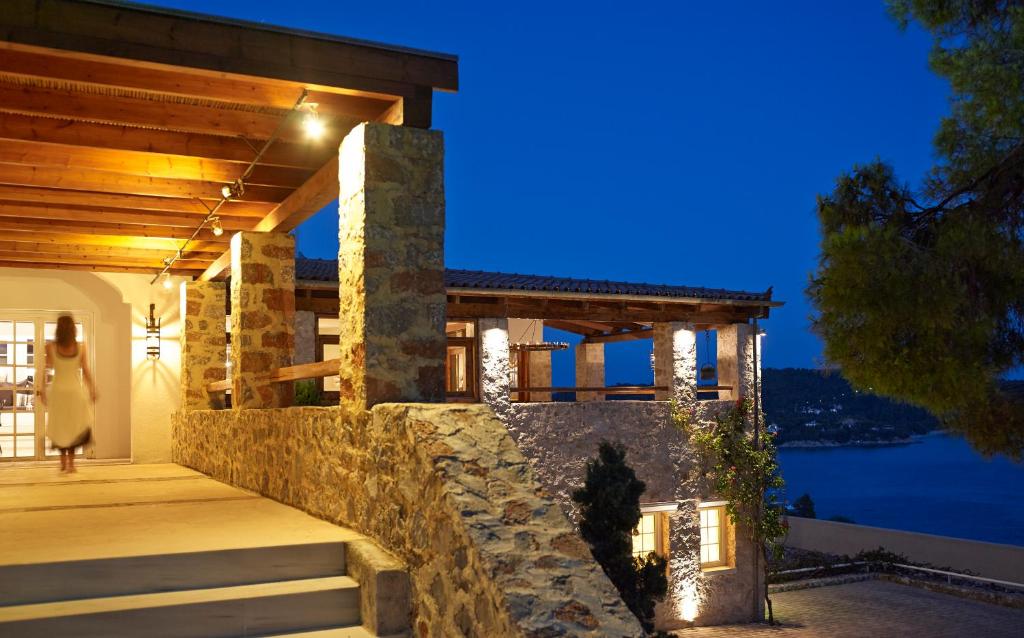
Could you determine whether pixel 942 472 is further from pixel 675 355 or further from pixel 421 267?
pixel 421 267

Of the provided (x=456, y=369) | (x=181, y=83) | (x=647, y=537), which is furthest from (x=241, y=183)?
(x=456, y=369)

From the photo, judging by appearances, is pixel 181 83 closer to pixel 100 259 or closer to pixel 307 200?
pixel 307 200

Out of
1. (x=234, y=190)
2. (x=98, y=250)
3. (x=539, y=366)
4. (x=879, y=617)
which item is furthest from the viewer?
(x=539, y=366)

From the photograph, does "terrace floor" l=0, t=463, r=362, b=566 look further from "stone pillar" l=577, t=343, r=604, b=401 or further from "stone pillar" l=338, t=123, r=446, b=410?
"stone pillar" l=577, t=343, r=604, b=401

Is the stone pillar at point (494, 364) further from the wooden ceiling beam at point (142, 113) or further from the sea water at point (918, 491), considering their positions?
the sea water at point (918, 491)

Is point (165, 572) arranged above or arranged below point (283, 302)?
below

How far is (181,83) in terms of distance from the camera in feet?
16.5

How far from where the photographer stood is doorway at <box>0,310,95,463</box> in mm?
11312

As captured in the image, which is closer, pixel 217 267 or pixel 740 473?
pixel 217 267

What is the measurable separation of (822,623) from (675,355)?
477 centimetres

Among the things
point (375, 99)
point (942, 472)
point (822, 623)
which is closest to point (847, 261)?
point (375, 99)

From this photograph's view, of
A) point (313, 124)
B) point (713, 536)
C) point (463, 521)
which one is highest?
point (313, 124)

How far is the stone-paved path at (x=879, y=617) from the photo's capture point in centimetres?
1304

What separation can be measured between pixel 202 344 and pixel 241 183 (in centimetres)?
446
